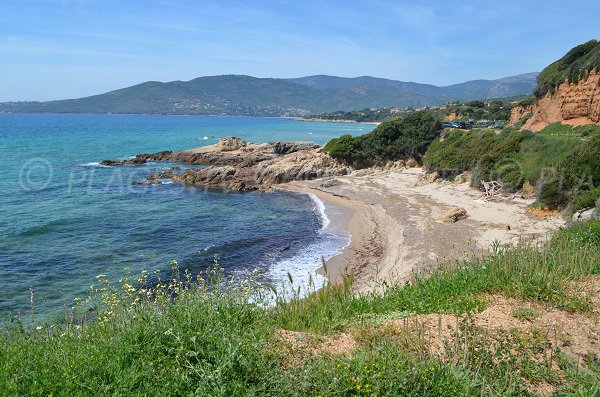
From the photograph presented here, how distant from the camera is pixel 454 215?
25.8m

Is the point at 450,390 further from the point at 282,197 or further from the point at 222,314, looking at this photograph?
the point at 282,197

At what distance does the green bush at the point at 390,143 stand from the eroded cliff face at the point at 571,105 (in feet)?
35.9

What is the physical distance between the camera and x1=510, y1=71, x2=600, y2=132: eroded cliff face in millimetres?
37469

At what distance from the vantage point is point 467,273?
28.6 feet

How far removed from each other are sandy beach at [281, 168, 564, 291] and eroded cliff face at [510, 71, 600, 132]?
14.2m

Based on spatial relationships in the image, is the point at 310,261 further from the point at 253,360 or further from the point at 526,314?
the point at 253,360

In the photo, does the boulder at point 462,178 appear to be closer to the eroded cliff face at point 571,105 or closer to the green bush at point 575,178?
the green bush at point 575,178

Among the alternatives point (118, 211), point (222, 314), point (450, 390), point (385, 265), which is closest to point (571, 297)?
point (450, 390)

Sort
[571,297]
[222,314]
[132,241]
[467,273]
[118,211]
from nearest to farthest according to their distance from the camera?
[222,314], [571,297], [467,273], [132,241], [118,211]

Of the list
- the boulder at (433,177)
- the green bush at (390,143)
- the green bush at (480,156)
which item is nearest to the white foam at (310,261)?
the green bush at (480,156)

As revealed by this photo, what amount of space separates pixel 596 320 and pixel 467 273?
7.62 ft

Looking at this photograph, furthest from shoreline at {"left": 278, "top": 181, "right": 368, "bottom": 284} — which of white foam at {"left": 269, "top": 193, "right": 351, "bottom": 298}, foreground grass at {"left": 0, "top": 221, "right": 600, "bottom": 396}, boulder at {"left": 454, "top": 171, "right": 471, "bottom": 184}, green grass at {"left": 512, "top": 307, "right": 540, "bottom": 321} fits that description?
boulder at {"left": 454, "top": 171, "right": 471, "bottom": 184}

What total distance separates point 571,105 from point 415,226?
25685 millimetres

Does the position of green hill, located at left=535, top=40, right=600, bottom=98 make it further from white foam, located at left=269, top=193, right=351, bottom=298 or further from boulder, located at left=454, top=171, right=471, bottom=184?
white foam, located at left=269, top=193, right=351, bottom=298
